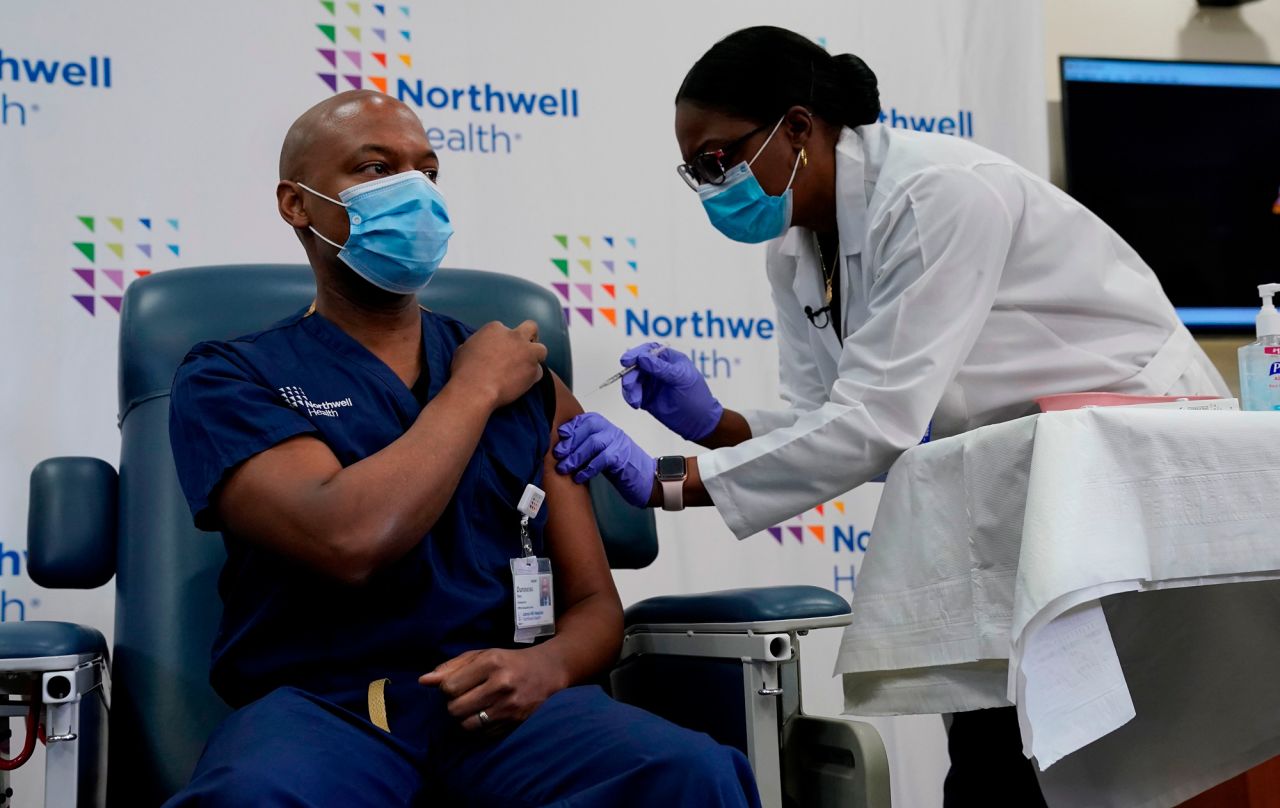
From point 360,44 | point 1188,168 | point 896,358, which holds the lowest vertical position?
point 896,358

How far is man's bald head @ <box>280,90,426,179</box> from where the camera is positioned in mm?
1531

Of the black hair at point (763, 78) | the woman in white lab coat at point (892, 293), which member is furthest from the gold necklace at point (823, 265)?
the black hair at point (763, 78)

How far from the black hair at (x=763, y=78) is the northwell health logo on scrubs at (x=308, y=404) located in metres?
0.69

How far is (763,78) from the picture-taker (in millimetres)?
1706

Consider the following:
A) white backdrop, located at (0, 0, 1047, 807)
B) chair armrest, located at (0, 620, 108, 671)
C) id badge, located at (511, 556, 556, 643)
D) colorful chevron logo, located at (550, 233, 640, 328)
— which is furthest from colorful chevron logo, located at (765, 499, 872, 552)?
chair armrest, located at (0, 620, 108, 671)

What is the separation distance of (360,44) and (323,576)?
143 cm

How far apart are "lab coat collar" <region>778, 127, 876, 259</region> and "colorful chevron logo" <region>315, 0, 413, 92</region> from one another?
1044 mm

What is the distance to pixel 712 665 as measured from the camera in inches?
56.1

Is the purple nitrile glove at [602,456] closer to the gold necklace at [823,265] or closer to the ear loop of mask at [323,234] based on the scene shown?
the ear loop of mask at [323,234]

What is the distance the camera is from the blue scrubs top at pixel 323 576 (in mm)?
1316

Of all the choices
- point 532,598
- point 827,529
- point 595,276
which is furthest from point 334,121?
point 827,529

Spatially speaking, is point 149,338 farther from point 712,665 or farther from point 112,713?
point 712,665

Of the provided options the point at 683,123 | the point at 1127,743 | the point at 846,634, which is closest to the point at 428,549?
the point at 846,634

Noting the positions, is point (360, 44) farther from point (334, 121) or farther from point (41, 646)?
point (41, 646)
